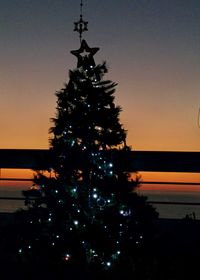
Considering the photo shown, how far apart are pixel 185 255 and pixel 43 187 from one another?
3.43 m

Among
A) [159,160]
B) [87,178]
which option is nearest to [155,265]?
[87,178]

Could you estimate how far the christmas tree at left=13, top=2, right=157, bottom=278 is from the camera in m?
5.48

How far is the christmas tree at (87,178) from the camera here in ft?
18.0

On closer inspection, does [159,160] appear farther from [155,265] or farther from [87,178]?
[87,178]

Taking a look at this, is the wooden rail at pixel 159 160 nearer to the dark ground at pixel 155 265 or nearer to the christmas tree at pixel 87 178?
the dark ground at pixel 155 265

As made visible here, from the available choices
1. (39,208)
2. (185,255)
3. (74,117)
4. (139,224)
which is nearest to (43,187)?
(39,208)

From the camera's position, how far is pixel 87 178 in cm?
551

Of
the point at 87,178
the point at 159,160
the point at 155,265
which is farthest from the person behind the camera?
the point at 159,160

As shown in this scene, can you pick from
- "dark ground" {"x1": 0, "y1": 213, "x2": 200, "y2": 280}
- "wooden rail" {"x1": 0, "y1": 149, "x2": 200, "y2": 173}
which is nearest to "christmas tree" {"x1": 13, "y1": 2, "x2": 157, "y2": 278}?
"dark ground" {"x1": 0, "y1": 213, "x2": 200, "y2": 280}

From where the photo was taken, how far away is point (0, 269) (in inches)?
274

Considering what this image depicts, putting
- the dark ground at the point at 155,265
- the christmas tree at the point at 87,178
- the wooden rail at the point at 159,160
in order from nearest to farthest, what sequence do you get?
the christmas tree at the point at 87,178 < the dark ground at the point at 155,265 < the wooden rail at the point at 159,160

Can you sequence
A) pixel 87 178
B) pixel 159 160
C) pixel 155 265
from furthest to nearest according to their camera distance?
pixel 159 160 < pixel 155 265 < pixel 87 178

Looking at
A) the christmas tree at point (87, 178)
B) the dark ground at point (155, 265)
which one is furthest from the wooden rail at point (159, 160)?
the christmas tree at point (87, 178)

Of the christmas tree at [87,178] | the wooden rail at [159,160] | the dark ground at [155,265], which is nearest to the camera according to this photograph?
the christmas tree at [87,178]
